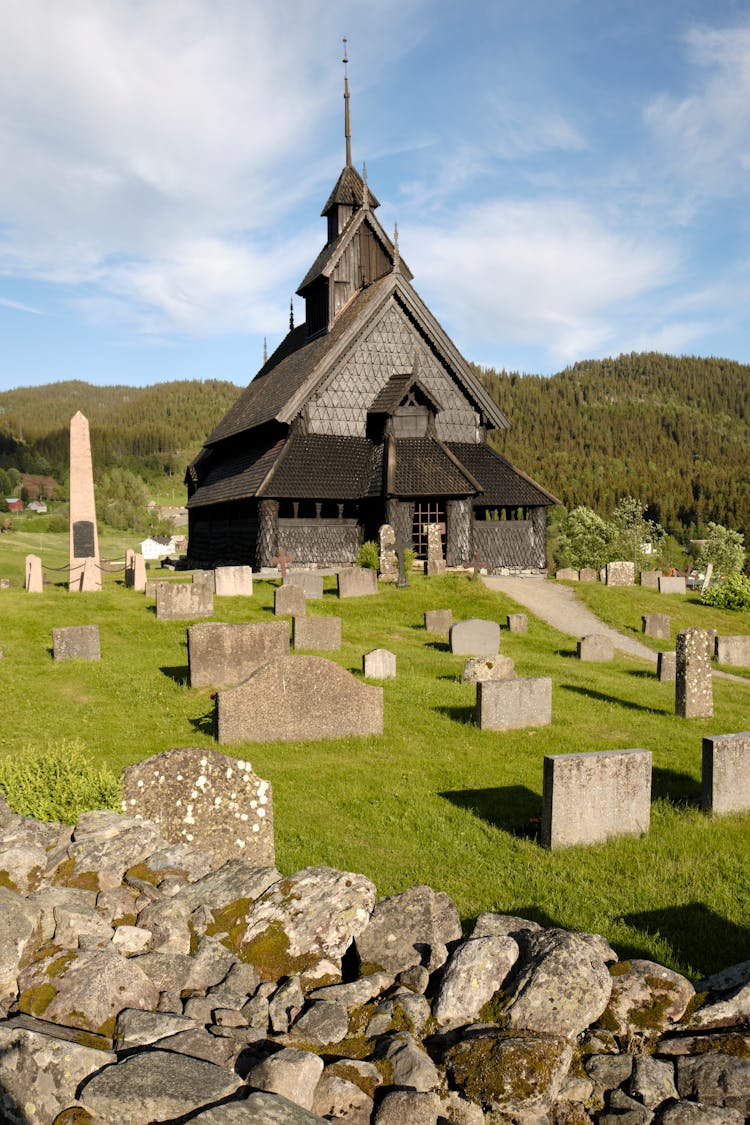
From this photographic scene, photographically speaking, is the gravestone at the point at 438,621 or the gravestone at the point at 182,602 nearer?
the gravestone at the point at 182,602

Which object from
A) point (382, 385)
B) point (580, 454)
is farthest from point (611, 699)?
point (580, 454)

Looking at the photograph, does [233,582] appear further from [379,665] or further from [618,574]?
[618,574]

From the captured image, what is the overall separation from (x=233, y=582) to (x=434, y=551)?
962 centimetres

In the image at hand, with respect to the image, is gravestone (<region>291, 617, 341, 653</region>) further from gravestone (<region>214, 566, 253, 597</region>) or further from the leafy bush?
the leafy bush

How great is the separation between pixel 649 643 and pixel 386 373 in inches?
710

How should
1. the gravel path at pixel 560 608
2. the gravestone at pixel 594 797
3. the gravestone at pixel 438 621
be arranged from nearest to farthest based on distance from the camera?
the gravestone at pixel 594 797, the gravestone at pixel 438 621, the gravel path at pixel 560 608

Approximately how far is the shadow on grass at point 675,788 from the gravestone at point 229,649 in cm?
756

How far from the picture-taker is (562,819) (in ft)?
27.3

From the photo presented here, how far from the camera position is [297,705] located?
12.6 metres

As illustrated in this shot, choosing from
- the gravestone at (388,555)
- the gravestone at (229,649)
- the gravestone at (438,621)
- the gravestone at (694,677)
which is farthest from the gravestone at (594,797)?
the gravestone at (388,555)

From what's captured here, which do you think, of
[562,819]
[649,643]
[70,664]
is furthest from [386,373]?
[562,819]

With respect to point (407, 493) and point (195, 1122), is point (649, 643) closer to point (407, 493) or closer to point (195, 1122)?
point (407, 493)

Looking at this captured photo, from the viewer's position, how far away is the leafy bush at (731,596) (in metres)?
31.8

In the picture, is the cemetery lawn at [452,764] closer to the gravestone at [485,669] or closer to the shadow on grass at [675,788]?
the shadow on grass at [675,788]
